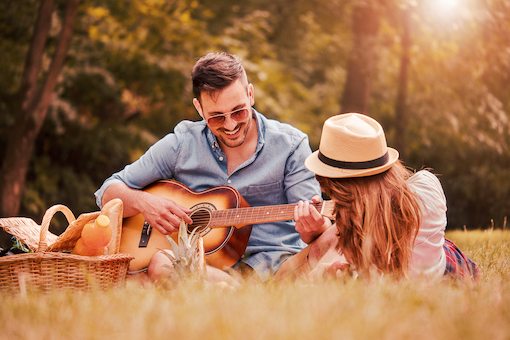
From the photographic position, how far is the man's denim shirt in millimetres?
2938

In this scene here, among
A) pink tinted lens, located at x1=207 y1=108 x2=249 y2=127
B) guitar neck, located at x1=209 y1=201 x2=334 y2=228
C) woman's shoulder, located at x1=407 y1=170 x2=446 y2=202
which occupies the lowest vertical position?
guitar neck, located at x1=209 y1=201 x2=334 y2=228

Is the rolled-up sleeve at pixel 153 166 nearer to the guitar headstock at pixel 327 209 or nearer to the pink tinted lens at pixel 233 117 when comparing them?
the pink tinted lens at pixel 233 117

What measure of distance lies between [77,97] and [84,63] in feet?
2.26

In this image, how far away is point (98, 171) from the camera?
7.70 metres

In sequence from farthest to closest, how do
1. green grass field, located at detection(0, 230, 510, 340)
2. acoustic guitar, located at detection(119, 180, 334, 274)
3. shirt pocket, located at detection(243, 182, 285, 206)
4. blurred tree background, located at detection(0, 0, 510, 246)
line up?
blurred tree background, located at detection(0, 0, 510, 246), shirt pocket, located at detection(243, 182, 285, 206), acoustic guitar, located at detection(119, 180, 334, 274), green grass field, located at detection(0, 230, 510, 340)

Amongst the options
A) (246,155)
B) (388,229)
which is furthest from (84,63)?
(388,229)

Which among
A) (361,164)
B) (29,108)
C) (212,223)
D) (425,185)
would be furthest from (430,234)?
(29,108)

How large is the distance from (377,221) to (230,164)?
4.31 ft

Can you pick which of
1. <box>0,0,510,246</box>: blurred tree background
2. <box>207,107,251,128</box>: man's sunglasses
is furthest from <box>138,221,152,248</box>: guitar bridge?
<box>0,0,510,246</box>: blurred tree background

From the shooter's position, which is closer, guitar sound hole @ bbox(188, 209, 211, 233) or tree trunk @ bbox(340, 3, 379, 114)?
guitar sound hole @ bbox(188, 209, 211, 233)

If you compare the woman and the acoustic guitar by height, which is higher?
the woman

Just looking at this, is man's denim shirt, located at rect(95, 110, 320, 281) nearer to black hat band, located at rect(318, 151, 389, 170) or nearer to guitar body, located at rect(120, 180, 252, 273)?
guitar body, located at rect(120, 180, 252, 273)

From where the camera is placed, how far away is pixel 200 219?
2.95m

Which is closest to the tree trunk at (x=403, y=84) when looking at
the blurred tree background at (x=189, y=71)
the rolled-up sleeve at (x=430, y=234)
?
the blurred tree background at (x=189, y=71)
